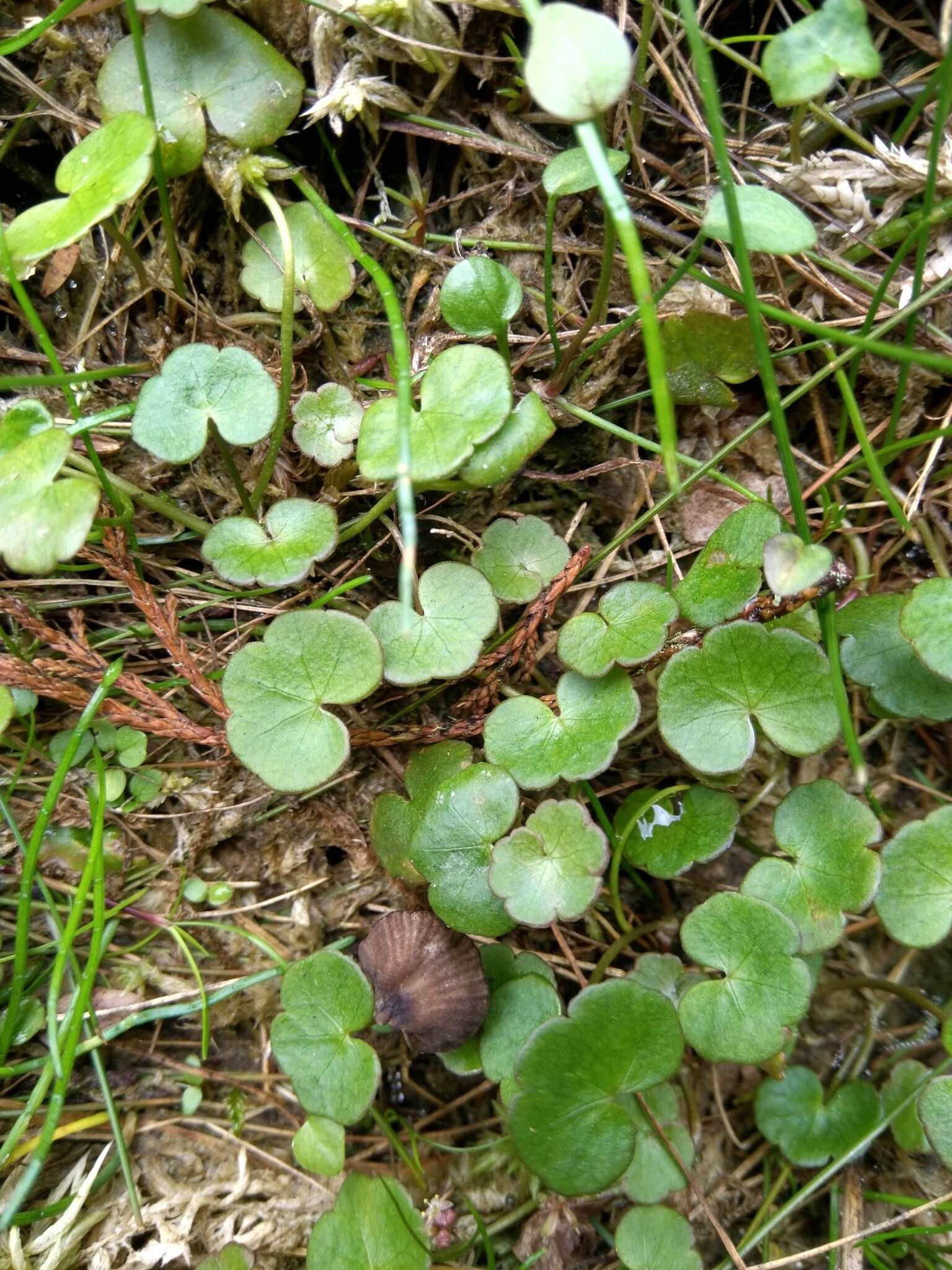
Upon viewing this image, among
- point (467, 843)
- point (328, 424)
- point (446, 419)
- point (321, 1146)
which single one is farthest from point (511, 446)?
point (321, 1146)

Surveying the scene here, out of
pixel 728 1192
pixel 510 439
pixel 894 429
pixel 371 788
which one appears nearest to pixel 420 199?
pixel 510 439

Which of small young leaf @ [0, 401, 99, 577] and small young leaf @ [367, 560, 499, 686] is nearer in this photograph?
small young leaf @ [0, 401, 99, 577]

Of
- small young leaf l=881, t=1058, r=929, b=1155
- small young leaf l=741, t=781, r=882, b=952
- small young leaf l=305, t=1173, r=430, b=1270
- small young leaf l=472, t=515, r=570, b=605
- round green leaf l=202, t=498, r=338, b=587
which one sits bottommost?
small young leaf l=881, t=1058, r=929, b=1155

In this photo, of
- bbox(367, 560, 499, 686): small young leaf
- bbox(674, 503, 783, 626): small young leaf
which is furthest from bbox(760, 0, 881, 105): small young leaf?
bbox(367, 560, 499, 686): small young leaf

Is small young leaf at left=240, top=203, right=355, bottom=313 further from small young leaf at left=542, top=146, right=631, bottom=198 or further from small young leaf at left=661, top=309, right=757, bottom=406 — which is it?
small young leaf at left=661, top=309, right=757, bottom=406

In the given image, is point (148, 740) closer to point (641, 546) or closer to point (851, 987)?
point (641, 546)

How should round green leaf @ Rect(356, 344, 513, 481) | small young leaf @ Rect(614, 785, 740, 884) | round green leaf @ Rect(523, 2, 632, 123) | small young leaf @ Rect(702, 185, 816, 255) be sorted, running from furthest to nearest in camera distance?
small young leaf @ Rect(614, 785, 740, 884) < round green leaf @ Rect(356, 344, 513, 481) < small young leaf @ Rect(702, 185, 816, 255) < round green leaf @ Rect(523, 2, 632, 123)

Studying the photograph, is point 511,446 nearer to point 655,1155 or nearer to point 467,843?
point 467,843

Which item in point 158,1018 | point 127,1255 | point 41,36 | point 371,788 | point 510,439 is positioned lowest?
point 127,1255
